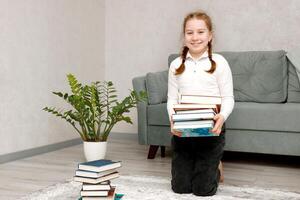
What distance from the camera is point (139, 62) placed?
435cm

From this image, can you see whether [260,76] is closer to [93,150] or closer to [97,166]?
[93,150]

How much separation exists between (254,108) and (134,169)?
924 mm

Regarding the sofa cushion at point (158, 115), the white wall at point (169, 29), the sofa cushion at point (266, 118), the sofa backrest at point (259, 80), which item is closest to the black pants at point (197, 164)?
the sofa cushion at point (266, 118)

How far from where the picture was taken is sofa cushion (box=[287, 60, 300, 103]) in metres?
3.42

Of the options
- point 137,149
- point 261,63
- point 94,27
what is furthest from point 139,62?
point 261,63

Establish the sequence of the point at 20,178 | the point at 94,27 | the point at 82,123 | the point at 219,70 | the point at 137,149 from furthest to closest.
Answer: the point at 94,27 < the point at 137,149 < the point at 82,123 < the point at 20,178 < the point at 219,70

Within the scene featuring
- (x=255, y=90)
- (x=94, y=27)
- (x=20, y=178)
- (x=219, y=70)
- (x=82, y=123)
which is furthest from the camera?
(x=94, y=27)

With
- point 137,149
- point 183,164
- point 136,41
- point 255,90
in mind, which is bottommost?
point 137,149

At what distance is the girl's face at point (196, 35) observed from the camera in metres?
2.30

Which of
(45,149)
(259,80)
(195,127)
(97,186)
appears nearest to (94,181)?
(97,186)

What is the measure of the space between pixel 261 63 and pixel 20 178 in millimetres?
2024

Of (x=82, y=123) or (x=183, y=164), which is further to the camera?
(x=82, y=123)

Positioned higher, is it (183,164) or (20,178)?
(183,164)

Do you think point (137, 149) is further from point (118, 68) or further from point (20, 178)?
point (20, 178)
